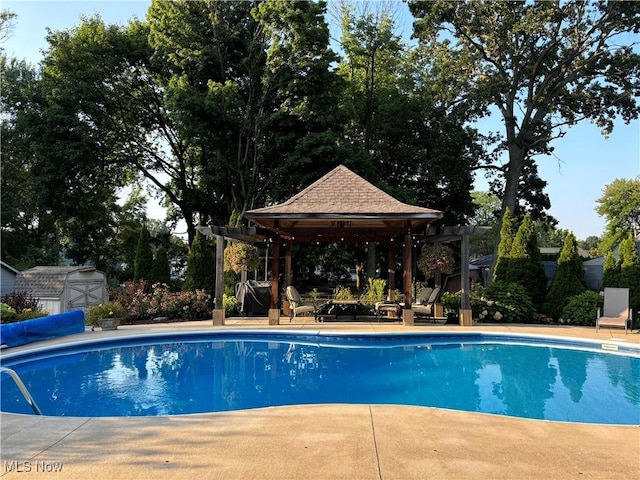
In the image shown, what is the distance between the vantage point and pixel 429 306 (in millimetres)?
12156

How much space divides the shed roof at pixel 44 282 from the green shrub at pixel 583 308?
14.2m

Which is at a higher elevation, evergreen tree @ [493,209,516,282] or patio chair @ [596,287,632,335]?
evergreen tree @ [493,209,516,282]

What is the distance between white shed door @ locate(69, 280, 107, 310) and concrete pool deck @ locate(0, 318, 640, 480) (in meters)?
10.5

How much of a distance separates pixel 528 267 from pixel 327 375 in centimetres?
824

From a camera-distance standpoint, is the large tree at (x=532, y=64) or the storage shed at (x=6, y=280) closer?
the storage shed at (x=6, y=280)

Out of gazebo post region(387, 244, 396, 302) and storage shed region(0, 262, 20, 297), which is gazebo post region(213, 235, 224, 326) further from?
storage shed region(0, 262, 20, 297)

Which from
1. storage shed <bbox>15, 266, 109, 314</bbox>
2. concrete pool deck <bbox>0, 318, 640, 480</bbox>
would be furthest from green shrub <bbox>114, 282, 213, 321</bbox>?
concrete pool deck <bbox>0, 318, 640, 480</bbox>

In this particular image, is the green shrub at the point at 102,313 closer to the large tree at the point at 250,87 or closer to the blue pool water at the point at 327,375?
the blue pool water at the point at 327,375

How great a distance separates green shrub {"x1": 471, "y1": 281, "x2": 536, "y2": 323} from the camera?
12523mm

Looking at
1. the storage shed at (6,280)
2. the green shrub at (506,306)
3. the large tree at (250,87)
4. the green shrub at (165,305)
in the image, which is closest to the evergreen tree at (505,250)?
the green shrub at (506,306)

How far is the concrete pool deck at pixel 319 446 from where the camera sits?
3.20m

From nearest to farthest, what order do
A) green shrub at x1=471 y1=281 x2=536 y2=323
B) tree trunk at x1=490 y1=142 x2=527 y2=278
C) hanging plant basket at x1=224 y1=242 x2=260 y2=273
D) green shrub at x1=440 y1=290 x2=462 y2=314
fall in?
1. green shrub at x1=471 y1=281 x2=536 y2=323
2. hanging plant basket at x1=224 y1=242 x2=260 y2=273
3. green shrub at x1=440 y1=290 x2=462 y2=314
4. tree trunk at x1=490 y1=142 x2=527 y2=278

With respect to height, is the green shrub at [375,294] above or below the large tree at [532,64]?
below

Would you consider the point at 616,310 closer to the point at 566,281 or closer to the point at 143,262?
the point at 566,281
